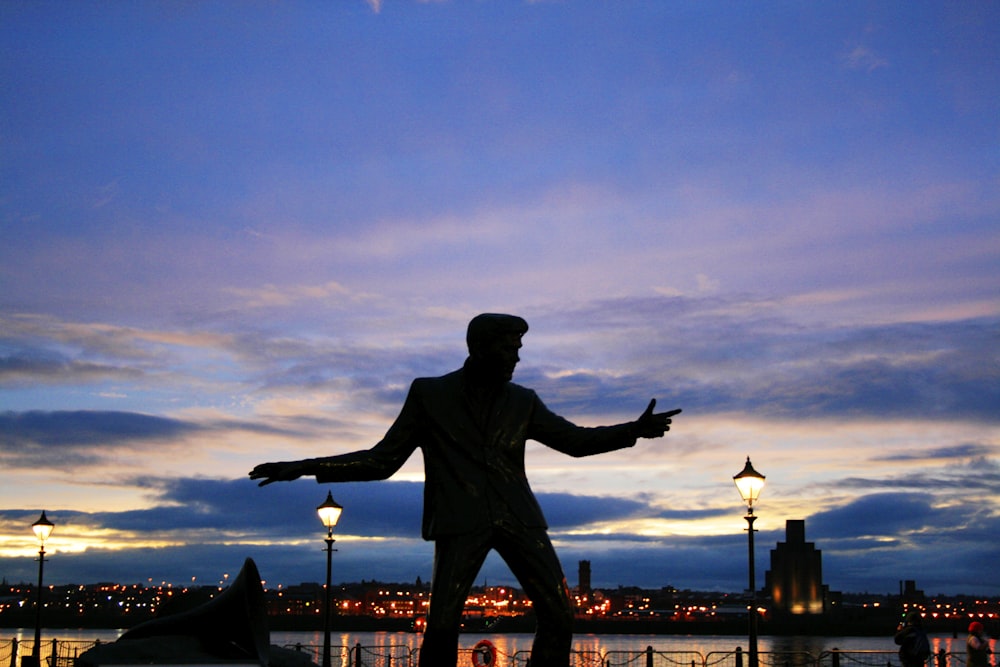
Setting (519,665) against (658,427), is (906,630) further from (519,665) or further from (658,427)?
(519,665)

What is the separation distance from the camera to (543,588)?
7047 mm

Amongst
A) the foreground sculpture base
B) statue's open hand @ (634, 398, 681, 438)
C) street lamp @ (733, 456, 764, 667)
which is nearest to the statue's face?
statue's open hand @ (634, 398, 681, 438)

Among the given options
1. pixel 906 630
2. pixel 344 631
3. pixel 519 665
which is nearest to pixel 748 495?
pixel 906 630

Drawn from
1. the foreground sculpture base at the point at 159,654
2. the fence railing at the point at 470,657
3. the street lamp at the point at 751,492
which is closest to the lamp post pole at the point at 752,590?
the street lamp at the point at 751,492

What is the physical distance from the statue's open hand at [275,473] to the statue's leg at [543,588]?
3.99 feet

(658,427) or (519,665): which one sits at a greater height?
(658,427)

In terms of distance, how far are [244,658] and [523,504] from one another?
272 cm

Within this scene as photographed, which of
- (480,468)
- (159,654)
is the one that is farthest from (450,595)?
(159,654)

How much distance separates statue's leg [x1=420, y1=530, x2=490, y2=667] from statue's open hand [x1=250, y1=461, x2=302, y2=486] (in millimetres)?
967

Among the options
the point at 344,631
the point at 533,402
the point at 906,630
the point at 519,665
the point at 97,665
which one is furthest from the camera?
the point at 344,631

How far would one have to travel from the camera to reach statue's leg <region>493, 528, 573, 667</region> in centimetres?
705

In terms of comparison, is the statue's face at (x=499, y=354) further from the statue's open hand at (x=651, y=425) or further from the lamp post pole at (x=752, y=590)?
the lamp post pole at (x=752, y=590)

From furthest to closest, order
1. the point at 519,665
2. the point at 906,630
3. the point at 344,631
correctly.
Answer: the point at 344,631
the point at 519,665
the point at 906,630

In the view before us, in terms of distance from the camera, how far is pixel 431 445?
7.49 m
